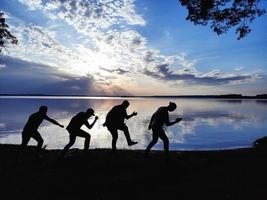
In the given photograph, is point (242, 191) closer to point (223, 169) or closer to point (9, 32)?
point (223, 169)

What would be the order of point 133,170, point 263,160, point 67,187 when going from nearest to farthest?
1. point 67,187
2. point 133,170
3. point 263,160

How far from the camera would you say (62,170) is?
35.5ft

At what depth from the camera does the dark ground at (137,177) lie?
8.42 metres

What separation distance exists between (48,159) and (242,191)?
7.76 meters

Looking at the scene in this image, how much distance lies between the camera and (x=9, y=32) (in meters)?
22.8

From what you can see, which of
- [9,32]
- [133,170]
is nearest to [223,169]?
[133,170]

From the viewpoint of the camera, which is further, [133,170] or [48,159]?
[48,159]

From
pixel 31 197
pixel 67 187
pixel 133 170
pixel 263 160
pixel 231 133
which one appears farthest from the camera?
pixel 231 133

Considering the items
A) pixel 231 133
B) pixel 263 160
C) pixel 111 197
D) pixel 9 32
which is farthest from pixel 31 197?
pixel 231 133

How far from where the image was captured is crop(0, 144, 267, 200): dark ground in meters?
8.42

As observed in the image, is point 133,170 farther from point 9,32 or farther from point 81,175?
point 9,32

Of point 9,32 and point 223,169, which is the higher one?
point 9,32

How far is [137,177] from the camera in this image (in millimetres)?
9961

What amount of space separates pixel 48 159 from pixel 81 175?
326 cm
